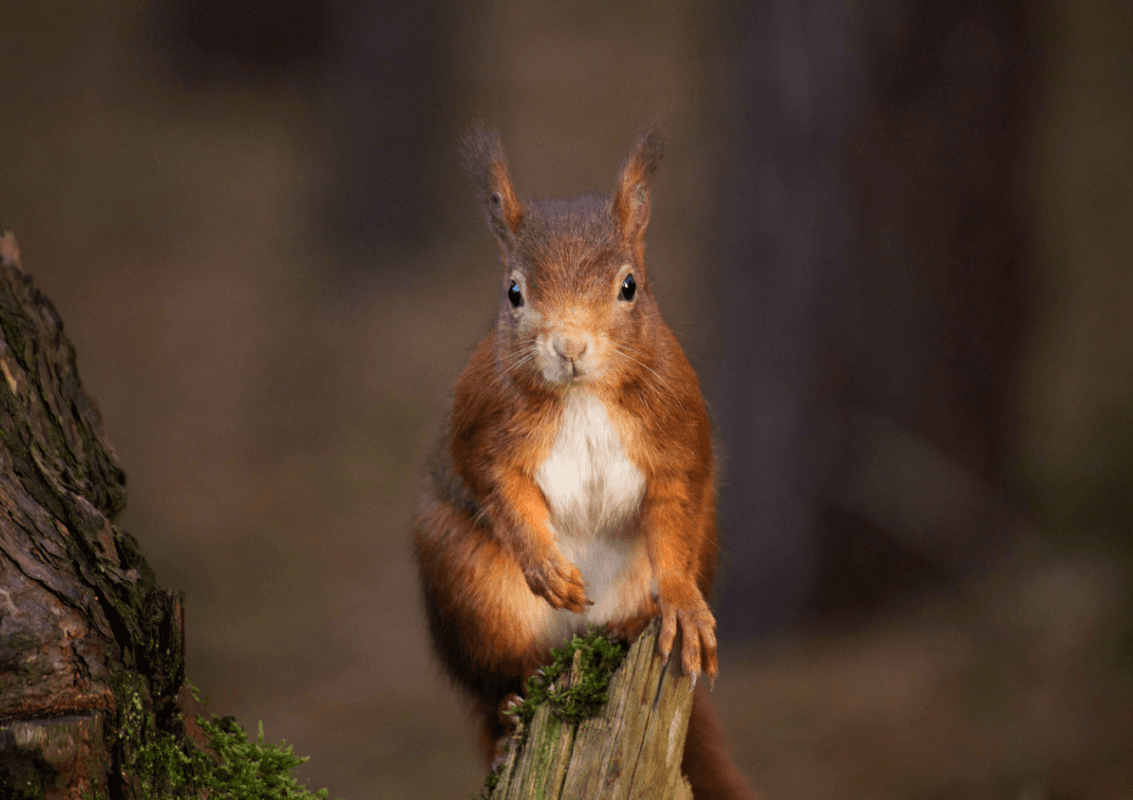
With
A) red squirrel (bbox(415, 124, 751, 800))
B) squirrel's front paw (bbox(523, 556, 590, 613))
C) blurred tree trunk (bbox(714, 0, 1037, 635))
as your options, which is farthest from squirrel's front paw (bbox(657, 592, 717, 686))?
blurred tree trunk (bbox(714, 0, 1037, 635))

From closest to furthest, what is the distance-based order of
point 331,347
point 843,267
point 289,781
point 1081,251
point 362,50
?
point 289,781 → point 843,267 → point 1081,251 → point 362,50 → point 331,347

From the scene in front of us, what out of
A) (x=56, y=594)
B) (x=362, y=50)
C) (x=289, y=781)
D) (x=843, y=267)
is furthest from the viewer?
(x=362, y=50)

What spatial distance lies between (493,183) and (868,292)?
6.77ft

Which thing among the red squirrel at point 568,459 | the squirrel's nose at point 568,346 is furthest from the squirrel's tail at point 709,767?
the squirrel's nose at point 568,346

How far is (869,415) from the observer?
3104 millimetres

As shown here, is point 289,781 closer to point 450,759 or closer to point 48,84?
point 450,759

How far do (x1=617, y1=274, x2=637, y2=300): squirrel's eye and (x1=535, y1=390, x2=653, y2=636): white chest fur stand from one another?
139mm

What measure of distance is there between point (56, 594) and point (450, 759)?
2.12 meters

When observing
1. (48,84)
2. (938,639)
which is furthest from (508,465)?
(48,84)

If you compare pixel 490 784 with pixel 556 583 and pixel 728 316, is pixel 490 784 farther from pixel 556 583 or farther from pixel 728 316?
pixel 728 316

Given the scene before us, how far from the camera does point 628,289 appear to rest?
3.85 ft

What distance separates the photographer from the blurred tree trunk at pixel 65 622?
38.9 inches

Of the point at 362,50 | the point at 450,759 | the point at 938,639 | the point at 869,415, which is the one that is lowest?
the point at 450,759

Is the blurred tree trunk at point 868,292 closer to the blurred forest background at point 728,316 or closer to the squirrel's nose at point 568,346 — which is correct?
the blurred forest background at point 728,316
